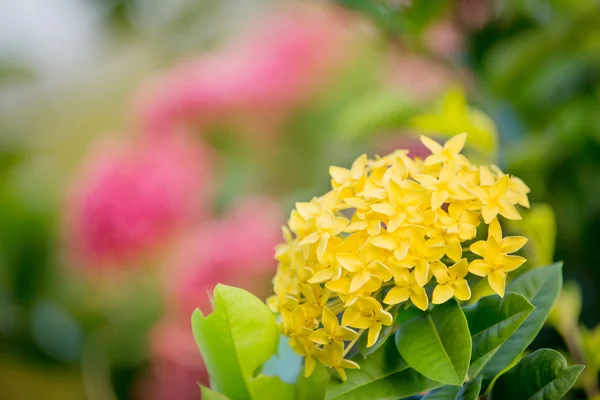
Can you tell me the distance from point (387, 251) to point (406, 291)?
0.02 m

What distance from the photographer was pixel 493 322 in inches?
10.6

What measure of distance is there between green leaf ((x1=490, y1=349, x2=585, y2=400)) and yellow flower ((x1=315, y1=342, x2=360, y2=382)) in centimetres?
9

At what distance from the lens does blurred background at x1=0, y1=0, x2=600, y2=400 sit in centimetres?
64

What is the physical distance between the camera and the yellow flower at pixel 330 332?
27cm

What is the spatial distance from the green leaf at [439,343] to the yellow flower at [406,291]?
0.02 meters

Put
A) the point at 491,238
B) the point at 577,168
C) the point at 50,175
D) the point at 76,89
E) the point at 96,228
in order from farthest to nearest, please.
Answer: the point at 76,89 → the point at 50,175 → the point at 96,228 → the point at 577,168 → the point at 491,238

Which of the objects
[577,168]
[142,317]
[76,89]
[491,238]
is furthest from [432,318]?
[76,89]

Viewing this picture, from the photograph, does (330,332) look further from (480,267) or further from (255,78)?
(255,78)

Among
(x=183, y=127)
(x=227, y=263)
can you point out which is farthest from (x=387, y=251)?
(x=183, y=127)

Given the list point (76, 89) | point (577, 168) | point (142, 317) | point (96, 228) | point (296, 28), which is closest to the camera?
point (577, 168)

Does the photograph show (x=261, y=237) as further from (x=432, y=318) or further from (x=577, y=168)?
(x=432, y=318)

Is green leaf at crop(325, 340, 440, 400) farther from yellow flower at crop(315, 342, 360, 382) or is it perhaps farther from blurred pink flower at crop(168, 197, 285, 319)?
blurred pink flower at crop(168, 197, 285, 319)

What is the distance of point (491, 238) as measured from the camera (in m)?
0.27

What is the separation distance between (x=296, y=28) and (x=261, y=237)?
446mm
